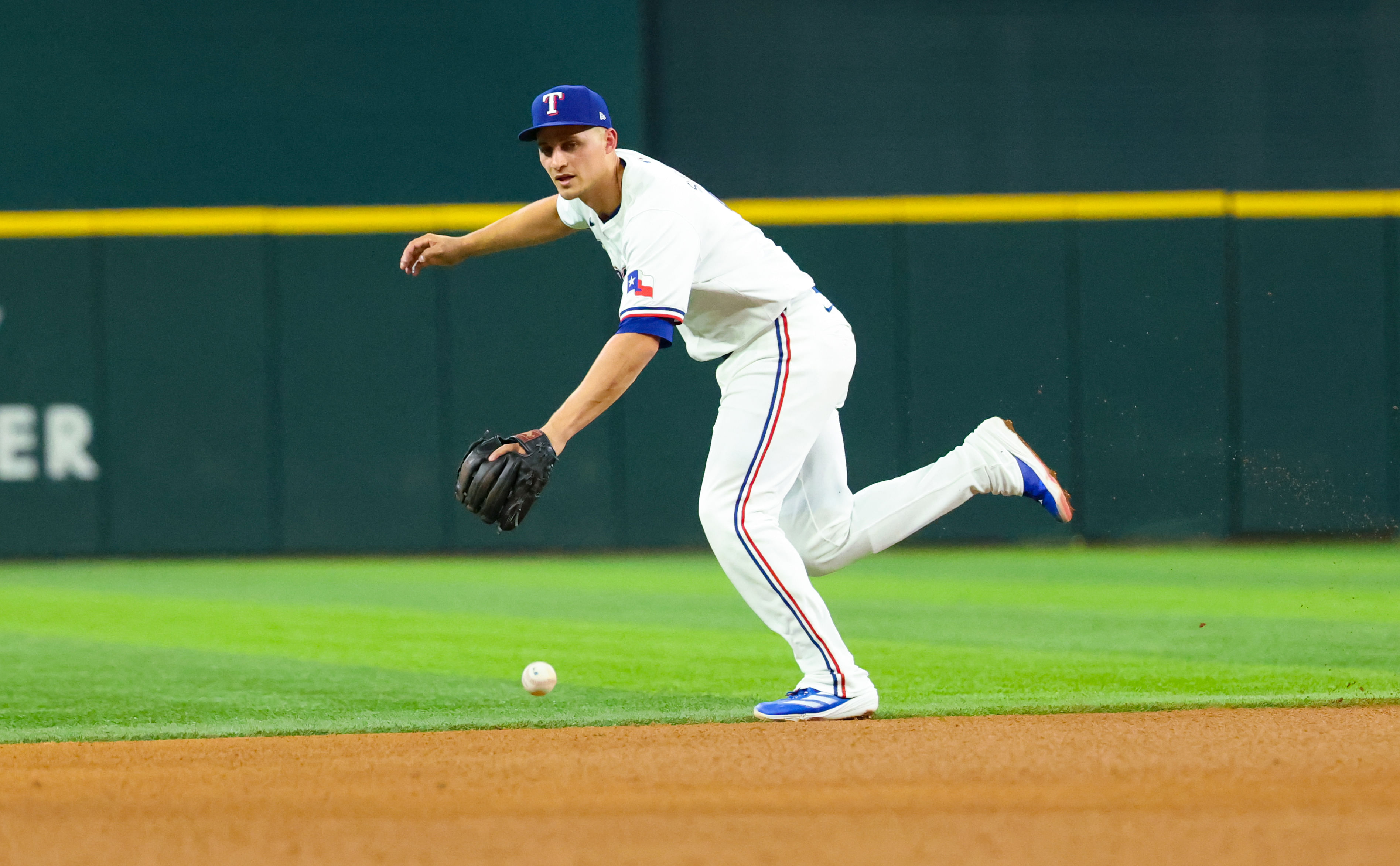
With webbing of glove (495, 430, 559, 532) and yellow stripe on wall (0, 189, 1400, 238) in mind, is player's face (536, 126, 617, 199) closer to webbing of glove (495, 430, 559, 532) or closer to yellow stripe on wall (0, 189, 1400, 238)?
webbing of glove (495, 430, 559, 532)

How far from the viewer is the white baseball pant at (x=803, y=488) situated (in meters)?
4.50

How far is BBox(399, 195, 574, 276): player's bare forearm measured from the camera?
507cm

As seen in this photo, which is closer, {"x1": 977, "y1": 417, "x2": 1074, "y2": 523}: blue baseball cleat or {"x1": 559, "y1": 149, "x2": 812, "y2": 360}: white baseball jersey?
A: {"x1": 559, "y1": 149, "x2": 812, "y2": 360}: white baseball jersey

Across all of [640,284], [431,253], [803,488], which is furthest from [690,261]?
[431,253]

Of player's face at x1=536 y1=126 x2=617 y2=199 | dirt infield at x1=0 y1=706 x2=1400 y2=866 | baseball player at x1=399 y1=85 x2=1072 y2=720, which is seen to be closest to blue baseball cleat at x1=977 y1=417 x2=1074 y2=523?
baseball player at x1=399 y1=85 x2=1072 y2=720

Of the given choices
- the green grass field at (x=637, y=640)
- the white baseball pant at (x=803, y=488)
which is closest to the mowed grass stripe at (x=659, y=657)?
the green grass field at (x=637, y=640)

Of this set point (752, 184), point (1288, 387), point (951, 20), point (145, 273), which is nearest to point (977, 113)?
point (951, 20)

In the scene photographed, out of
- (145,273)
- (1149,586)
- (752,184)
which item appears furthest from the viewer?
(752,184)

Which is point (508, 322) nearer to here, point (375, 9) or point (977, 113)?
point (375, 9)

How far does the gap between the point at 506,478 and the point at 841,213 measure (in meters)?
8.21

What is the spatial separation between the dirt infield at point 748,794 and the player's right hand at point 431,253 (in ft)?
5.12

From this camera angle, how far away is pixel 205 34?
487 inches

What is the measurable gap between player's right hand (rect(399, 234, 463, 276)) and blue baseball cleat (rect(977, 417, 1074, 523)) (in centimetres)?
175

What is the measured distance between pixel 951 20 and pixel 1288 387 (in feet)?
12.8
